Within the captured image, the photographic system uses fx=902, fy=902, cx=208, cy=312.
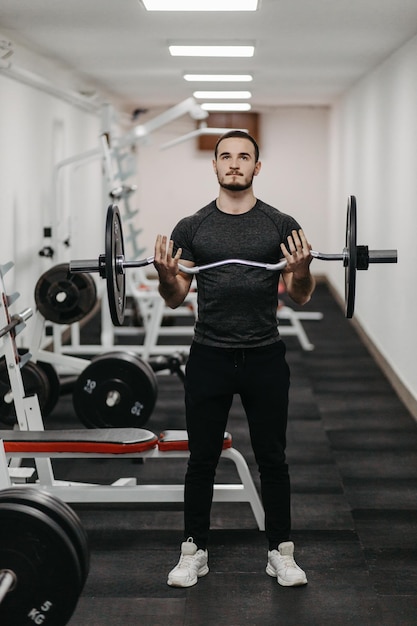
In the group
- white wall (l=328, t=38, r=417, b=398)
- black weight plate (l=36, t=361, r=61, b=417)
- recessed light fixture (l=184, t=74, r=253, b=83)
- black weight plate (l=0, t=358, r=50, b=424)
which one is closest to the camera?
black weight plate (l=0, t=358, r=50, b=424)

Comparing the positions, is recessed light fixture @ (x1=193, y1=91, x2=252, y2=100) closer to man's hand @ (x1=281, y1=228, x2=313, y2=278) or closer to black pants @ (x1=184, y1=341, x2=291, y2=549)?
black pants @ (x1=184, y1=341, x2=291, y2=549)

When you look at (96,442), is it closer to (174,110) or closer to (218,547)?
(218,547)

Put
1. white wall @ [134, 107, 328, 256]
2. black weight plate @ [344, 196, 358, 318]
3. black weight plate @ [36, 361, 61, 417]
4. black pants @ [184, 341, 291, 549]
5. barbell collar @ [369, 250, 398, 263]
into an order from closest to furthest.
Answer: black weight plate @ [344, 196, 358, 318] → barbell collar @ [369, 250, 398, 263] → black pants @ [184, 341, 291, 549] → black weight plate @ [36, 361, 61, 417] → white wall @ [134, 107, 328, 256]

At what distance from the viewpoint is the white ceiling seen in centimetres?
394

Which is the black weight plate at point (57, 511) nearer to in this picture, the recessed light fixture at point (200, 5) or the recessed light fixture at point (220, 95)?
the recessed light fixture at point (200, 5)

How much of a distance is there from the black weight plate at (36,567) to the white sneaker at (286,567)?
866 mm

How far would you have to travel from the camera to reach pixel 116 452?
2973mm

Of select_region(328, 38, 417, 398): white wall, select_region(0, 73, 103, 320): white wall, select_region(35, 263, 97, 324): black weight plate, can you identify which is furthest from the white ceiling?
select_region(35, 263, 97, 324): black weight plate

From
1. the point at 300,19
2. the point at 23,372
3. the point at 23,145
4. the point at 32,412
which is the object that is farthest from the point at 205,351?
the point at 23,145

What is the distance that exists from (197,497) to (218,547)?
40cm

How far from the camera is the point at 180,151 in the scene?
10.6 m

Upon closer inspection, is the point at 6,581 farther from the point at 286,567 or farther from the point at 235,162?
the point at 235,162

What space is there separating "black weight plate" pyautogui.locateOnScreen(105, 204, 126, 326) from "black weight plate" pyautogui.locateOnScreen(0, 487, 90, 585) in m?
0.56

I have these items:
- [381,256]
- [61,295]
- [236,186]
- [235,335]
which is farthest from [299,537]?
[61,295]
